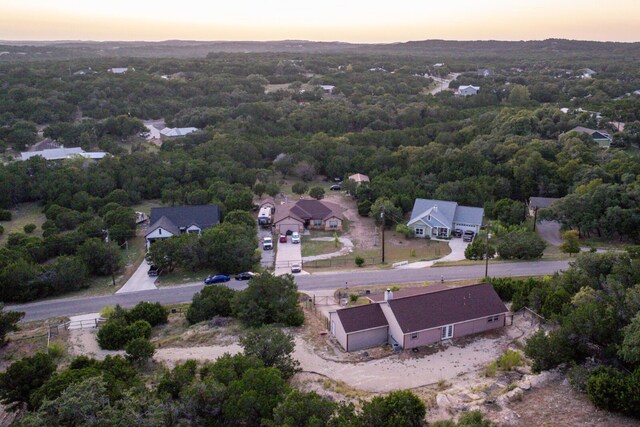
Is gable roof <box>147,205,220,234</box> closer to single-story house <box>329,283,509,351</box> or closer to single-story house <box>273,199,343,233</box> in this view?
single-story house <box>273,199,343,233</box>

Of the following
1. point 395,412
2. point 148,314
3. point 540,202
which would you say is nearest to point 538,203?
point 540,202

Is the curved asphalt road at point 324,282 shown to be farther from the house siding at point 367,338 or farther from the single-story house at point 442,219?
→ the single-story house at point 442,219

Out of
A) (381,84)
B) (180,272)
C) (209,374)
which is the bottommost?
(180,272)

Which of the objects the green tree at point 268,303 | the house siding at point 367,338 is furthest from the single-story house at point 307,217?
the house siding at point 367,338

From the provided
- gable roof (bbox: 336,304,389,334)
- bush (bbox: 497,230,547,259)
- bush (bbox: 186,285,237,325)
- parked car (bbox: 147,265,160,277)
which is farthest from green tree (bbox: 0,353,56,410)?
bush (bbox: 497,230,547,259)

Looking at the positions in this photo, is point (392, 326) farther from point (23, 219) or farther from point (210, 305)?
point (23, 219)

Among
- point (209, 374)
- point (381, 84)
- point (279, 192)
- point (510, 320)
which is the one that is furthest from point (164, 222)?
point (381, 84)

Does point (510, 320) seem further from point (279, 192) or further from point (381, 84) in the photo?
point (381, 84)
